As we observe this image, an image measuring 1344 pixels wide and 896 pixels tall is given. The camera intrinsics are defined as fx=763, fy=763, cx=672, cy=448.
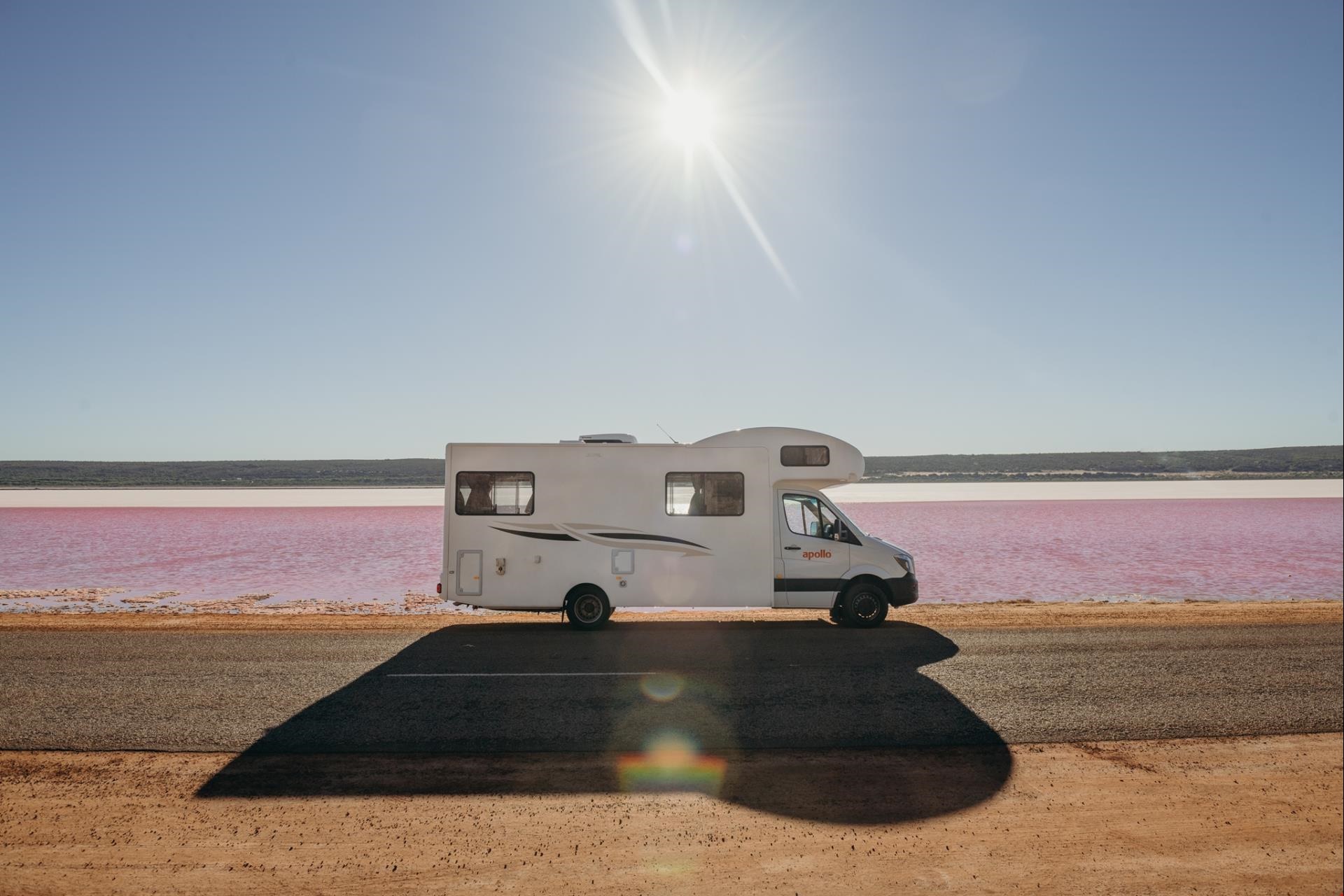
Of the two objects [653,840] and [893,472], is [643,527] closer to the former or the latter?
[653,840]

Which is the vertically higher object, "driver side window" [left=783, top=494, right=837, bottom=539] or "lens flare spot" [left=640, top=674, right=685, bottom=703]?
"driver side window" [left=783, top=494, right=837, bottom=539]

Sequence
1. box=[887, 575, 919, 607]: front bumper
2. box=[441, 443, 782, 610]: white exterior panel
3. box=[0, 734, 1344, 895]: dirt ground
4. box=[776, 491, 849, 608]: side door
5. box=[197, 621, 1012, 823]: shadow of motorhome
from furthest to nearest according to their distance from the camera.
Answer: box=[887, 575, 919, 607]: front bumper < box=[776, 491, 849, 608]: side door < box=[441, 443, 782, 610]: white exterior panel < box=[197, 621, 1012, 823]: shadow of motorhome < box=[0, 734, 1344, 895]: dirt ground

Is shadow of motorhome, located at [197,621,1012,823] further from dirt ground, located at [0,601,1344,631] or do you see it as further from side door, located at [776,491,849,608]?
dirt ground, located at [0,601,1344,631]

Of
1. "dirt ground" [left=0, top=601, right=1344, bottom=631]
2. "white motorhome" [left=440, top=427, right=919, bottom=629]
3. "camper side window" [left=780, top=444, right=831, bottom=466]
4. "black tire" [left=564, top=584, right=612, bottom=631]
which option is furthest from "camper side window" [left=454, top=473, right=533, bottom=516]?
"camper side window" [left=780, top=444, right=831, bottom=466]

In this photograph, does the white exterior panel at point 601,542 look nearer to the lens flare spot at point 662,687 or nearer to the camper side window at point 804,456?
the camper side window at point 804,456

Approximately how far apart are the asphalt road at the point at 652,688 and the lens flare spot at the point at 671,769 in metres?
0.26

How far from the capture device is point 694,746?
755 centimetres

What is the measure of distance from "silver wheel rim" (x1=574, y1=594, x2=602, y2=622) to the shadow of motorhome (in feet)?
5.07

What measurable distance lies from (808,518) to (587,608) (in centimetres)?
423

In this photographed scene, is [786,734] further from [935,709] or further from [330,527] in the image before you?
[330,527]

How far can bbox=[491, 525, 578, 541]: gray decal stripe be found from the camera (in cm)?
1327

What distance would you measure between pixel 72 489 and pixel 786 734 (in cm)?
10663

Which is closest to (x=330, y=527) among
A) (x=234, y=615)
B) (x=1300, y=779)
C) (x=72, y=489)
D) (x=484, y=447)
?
(x=234, y=615)

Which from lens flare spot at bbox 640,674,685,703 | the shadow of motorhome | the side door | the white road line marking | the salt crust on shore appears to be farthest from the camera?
the salt crust on shore
